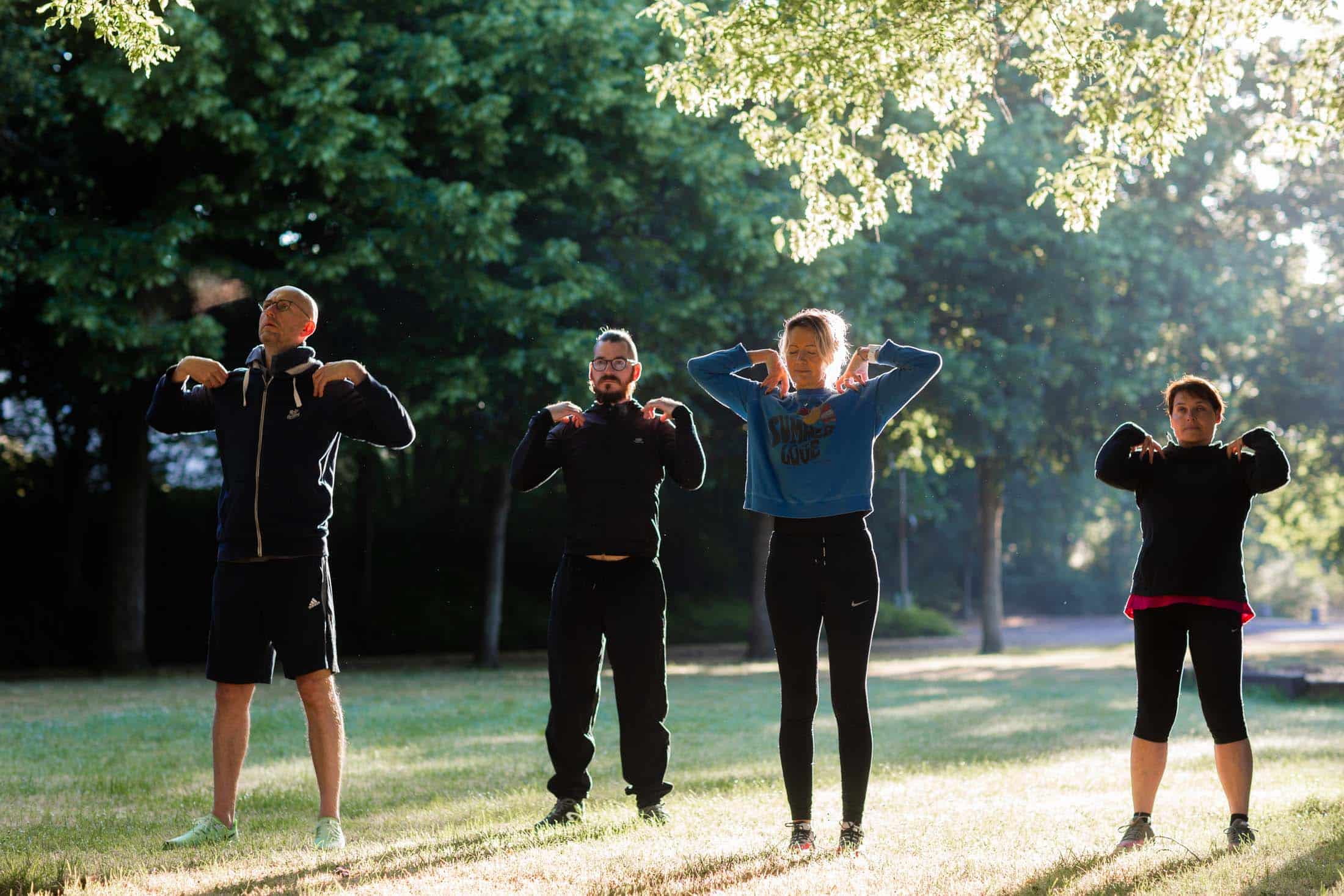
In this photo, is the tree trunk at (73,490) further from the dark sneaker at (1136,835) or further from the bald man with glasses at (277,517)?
the dark sneaker at (1136,835)

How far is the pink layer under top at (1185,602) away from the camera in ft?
18.6

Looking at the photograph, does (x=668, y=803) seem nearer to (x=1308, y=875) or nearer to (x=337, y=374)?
(x=337, y=374)

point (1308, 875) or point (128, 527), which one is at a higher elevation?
point (128, 527)

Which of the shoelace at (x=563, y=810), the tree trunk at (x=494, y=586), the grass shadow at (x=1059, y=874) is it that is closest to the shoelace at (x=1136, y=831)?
A: the grass shadow at (x=1059, y=874)

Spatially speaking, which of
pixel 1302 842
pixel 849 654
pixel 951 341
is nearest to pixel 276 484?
pixel 849 654

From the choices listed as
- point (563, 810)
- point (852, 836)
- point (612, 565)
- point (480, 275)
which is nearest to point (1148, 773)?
point (852, 836)

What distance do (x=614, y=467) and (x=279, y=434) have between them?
5.03ft

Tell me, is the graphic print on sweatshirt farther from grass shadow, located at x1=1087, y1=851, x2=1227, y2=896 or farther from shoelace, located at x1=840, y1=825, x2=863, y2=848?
grass shadow, located at x1=1087, y1=851, x2=1227, y2=896

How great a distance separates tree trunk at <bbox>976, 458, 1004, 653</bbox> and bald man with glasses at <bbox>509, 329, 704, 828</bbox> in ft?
71.8

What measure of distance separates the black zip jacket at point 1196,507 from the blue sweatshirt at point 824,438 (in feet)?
3.19

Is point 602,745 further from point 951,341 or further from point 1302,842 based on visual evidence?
point 951,341

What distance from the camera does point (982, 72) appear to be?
856cm

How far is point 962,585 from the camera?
189 ft

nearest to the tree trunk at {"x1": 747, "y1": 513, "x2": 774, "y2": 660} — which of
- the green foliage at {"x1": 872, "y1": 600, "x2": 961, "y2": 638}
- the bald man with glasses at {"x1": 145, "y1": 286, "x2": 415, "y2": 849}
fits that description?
the green foliage at {"x1": 872, "y1": 600, "x2": 961, "y2": 638}
